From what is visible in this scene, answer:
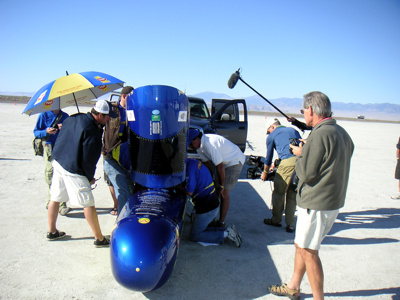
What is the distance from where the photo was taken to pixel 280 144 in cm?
487

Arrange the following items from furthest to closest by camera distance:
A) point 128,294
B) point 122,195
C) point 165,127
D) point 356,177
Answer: point 356,177
point 122,195
point 165,127
point 128,294

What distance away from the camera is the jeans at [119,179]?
4.08 metres

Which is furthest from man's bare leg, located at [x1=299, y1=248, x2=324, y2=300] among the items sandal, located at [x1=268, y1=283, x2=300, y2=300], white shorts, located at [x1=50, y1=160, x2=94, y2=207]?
white shorts, located at [x1=50, y1=160, x2=94, y2=207]

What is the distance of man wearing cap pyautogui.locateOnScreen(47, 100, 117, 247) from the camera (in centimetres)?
350

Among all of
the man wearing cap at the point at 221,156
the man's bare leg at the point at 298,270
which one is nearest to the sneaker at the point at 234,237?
the man wearing cap at the point at 221,156

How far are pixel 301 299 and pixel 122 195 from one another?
8.50 feet

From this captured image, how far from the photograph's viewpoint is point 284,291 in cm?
307

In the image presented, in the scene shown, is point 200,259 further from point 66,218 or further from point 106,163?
point 66,218

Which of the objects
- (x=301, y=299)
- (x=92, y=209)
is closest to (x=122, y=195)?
(x=92, y=209)

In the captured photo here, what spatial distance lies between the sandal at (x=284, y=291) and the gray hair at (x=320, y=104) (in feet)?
6.12

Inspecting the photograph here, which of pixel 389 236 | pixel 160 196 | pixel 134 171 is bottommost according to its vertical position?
pixel 389 236

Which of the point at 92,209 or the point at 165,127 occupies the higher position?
the point at 165,127

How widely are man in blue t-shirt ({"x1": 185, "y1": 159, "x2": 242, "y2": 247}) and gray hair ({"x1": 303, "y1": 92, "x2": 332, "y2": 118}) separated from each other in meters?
1.75

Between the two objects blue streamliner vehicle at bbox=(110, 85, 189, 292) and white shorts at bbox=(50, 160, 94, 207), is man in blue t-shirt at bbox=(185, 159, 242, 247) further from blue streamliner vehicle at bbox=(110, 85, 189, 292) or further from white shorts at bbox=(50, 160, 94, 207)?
white shorts at bbox=(50, 160, 94, 207)
